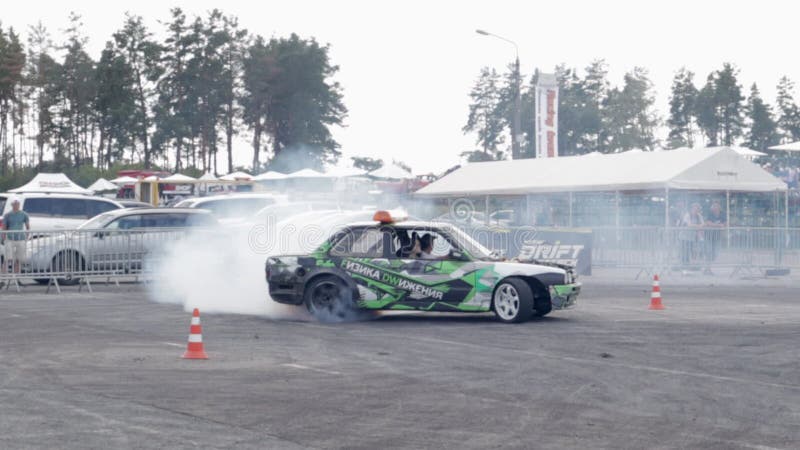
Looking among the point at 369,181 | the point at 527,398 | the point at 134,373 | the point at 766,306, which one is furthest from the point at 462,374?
the point at 369,181

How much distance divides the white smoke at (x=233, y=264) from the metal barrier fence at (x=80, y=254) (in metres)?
0.27

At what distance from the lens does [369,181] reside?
175 ft

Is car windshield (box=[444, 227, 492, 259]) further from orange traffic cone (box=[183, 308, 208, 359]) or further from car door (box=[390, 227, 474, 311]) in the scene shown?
orange traffic cone (box=[183, 308, 208, 359])

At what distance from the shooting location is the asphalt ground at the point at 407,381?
7.42 meters

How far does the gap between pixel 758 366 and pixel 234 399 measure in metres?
5.30

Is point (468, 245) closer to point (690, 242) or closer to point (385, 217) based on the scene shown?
point (385, 217)

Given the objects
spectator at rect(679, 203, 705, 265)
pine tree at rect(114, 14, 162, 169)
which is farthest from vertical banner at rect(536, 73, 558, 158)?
pine tree at rect(114, 14, 162, 169)

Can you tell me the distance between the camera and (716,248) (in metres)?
25.2

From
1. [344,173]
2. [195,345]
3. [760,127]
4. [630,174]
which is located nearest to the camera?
[195,345]

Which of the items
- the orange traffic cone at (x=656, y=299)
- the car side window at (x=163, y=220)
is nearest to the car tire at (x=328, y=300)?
the orange traffic cone at (x=656, y=299)

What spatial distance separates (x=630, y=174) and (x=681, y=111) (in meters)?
78.9

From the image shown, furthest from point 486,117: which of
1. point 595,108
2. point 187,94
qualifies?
point 187,94

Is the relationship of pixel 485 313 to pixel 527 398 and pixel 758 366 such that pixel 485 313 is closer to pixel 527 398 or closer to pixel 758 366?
pixel 758 366

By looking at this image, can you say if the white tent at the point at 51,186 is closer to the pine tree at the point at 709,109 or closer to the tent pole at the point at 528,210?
the tent pole at the point at 528,210
